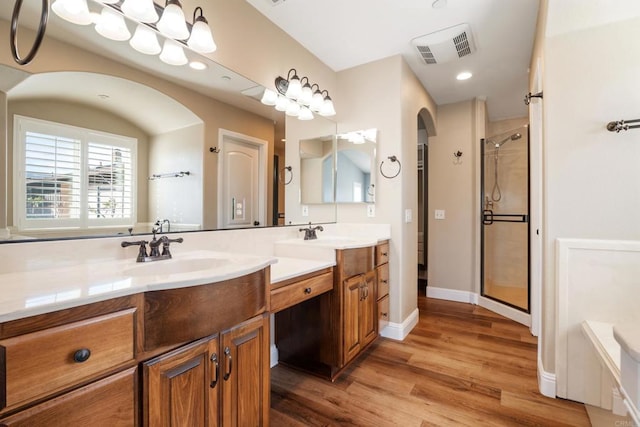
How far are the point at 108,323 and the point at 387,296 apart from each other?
7.23 ft

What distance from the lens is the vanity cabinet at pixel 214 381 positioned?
0.89 m

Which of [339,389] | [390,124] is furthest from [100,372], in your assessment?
[390,124]

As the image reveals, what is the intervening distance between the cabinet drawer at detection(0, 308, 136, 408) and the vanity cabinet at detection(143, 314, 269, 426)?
0.12m

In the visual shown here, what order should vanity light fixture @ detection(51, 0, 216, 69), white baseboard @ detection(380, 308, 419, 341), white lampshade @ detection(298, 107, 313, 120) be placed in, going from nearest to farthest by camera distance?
vanity light fixture @ detection(51, 0, 216, 69) → white lampshade @ detection(298, 107, 313, 120) → white baseboard @ detection(380, 308, 419, 341)

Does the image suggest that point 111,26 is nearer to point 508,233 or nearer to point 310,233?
point 310,233

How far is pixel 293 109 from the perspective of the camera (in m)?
2.28

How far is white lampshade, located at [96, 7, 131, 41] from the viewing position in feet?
4.09

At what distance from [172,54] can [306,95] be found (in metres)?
1.11

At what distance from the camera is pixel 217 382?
3.45ft

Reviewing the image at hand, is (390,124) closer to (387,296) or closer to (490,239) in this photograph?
(387,296)

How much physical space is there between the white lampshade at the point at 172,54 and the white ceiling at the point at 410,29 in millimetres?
738

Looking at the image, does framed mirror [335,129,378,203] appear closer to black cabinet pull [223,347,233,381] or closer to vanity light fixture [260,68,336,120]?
vanity light fixture [260,68,336,120]

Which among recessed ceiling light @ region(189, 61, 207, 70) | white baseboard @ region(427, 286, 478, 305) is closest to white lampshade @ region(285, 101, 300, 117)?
recessed ceiling light @ region(189, 61, 207, 70)

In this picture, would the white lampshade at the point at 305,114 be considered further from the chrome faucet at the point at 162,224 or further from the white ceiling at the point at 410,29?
the chrome faucet at the point at 162,224
